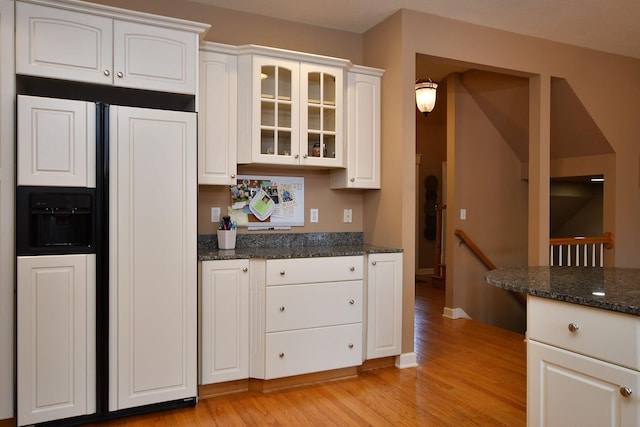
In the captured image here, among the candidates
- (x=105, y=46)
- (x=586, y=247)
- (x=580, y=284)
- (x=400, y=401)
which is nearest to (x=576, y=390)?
(x=580, y=284)

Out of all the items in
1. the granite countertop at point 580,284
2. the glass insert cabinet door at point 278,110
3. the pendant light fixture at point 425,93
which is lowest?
the granite countertop at point 580,284

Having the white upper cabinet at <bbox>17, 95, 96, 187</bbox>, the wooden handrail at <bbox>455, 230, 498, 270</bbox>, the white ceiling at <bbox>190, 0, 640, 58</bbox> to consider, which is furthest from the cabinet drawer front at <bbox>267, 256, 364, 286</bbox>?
the wooden handrail at <bbox>455, 230, 498, 270</bbox>

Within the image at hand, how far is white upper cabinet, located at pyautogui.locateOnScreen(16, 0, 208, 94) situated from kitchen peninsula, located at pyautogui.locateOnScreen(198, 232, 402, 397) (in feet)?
3.66

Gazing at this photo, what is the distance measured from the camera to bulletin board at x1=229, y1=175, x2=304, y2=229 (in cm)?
340

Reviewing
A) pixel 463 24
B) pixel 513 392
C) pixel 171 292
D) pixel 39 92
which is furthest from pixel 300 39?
pixel 513 392

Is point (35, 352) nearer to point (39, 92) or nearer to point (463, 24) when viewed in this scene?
point (39, 92)

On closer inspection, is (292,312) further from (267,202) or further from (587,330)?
(587,330)

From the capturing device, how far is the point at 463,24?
143 inches

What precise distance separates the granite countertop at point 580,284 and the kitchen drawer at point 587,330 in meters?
0.05

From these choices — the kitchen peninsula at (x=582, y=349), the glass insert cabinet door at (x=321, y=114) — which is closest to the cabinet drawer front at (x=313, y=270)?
the glass insert cabinet door at (x=321, y=114)

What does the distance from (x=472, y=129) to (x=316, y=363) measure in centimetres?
325

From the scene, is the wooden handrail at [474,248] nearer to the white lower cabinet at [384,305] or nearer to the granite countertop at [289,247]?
the granite countertop at [289,247]

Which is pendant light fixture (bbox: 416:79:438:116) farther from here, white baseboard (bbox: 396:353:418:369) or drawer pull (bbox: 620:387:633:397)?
drawer pull (bbox: 620:387:633:397)

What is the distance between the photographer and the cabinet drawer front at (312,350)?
2.95 metres
